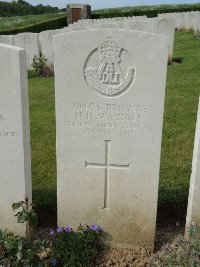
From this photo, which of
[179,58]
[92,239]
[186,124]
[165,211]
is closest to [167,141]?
[186,124]

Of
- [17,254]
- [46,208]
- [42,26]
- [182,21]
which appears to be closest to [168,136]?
[46,208]

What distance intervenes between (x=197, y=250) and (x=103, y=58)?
1.74 meters

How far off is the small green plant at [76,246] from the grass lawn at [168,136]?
761 mm

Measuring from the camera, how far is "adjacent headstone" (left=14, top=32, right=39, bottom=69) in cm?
1116

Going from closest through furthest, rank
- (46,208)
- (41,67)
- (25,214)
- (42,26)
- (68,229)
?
(25,214), (68,229), (46,208), (41,67), (42,26)

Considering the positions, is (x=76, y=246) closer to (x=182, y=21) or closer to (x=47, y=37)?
(x=47, y=37)

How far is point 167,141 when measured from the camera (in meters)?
5.68

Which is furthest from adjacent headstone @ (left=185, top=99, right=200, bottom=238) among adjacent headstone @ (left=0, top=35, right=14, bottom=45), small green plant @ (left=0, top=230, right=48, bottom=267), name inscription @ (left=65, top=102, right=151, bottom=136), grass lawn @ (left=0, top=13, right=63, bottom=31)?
grass lawn @ (left=0, top=13, right=63, bottom=31)

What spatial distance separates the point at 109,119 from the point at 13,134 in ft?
2.70

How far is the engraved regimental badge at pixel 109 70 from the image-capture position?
3.08 m

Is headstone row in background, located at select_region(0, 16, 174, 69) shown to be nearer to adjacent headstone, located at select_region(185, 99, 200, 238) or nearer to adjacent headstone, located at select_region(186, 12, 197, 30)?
adjacent headstone, located at select_region(186, 12, 197, 30)

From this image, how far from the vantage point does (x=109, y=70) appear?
3137 millimetres

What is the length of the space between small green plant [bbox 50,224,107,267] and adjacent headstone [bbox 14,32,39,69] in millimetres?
8601

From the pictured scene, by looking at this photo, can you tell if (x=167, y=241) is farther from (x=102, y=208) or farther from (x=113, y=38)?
(x=113, y=38)
